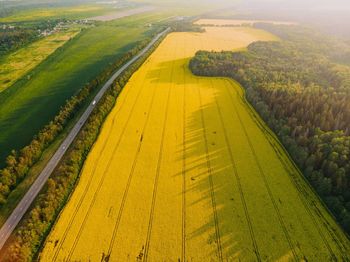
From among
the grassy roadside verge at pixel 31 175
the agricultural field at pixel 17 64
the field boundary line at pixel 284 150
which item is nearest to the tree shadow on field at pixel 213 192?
the field boundary line at pixel 284 150

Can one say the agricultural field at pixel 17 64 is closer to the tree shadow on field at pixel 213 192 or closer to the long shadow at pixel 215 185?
the tree shadow on field at pixel 213 192

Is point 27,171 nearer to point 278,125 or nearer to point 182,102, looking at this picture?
point 182,102

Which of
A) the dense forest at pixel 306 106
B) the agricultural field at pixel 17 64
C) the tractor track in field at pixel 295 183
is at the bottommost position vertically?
the tractor track in field at pixel 295 183

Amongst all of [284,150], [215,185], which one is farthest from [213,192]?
[284,150]

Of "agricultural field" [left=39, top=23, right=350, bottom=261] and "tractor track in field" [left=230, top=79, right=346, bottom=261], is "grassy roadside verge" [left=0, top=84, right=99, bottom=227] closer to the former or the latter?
"agricultural field" [left=39, top=23, right=350, bottom=261]

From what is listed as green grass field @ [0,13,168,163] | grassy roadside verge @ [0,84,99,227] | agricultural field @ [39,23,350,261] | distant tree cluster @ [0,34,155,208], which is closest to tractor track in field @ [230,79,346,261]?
agricultural field @ [39,23,350,261]

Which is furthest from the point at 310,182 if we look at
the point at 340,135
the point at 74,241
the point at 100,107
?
the point at 100,107

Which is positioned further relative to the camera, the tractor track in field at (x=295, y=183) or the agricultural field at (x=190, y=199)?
the tractor track in field at (x=295, y=183)
